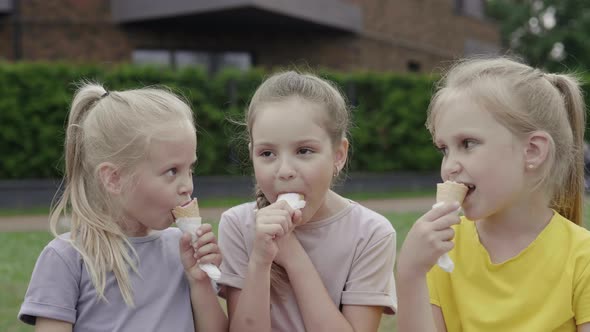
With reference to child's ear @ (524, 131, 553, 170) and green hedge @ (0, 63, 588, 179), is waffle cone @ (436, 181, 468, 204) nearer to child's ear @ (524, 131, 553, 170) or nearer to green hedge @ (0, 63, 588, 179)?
child's ear @ (524, 131, 553, 170)

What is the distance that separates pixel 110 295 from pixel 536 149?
1554 mm

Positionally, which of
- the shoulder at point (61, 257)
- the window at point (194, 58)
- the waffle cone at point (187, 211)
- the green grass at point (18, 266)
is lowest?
the green grass at point (18, 266)

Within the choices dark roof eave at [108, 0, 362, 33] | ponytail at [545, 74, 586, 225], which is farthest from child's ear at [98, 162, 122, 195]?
dark roof eave at [108, 0, 362, 33]

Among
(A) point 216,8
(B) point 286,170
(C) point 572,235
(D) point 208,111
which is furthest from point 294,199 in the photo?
(A) point 216,8

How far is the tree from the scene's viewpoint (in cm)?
3209

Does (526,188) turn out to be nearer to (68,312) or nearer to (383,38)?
(68,312)

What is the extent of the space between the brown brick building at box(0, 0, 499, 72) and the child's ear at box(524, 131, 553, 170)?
45.5 feet

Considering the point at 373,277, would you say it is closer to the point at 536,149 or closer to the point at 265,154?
the point at 265,154

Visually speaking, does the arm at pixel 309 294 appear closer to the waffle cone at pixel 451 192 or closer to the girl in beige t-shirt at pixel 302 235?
the girl in beige t-shirt at pixel 302 235

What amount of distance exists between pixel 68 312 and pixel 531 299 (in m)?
1.57

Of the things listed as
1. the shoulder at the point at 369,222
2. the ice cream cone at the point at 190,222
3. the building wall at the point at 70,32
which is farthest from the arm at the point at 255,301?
the building wall at the point at 70,32

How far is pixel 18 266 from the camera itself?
723cm

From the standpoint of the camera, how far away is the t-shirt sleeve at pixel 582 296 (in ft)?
8.14

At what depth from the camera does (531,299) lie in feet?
8.36
